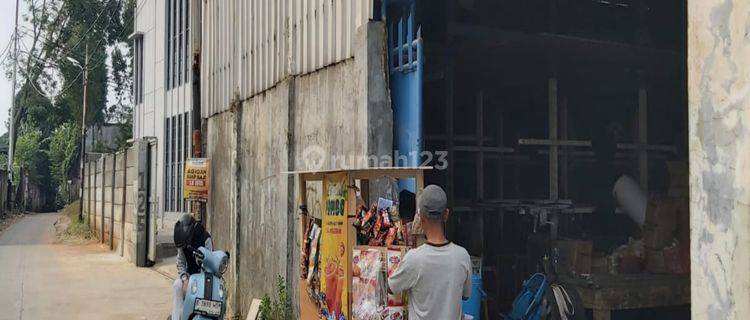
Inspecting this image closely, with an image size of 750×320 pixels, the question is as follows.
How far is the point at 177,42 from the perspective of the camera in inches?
973

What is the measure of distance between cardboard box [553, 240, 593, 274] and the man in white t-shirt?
3.95 m

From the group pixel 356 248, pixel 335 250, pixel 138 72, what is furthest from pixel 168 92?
pixel 356 248

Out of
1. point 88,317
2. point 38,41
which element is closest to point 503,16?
point 88,317

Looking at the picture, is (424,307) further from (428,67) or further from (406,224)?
(428,67)

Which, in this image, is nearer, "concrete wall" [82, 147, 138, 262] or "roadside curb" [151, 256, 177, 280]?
"roadside curb" [151, 256, 177, 280]

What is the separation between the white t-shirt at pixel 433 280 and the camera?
352cm

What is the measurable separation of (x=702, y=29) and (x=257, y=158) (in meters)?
6.59

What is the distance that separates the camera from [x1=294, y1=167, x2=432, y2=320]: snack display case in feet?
13.7

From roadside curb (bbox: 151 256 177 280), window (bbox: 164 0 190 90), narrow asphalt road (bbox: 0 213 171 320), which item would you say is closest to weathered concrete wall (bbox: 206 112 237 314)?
narrow asphalt road (bbox: 0 213 171 320)

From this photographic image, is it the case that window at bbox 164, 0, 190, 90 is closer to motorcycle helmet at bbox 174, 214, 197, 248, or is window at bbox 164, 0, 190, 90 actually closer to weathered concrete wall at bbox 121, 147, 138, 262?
weathered concrete wall at bbox 121, 147, 138, 262

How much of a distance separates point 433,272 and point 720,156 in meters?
1.51

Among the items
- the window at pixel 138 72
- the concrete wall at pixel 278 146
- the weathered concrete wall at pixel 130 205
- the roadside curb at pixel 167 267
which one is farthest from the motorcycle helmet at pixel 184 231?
the window at pixel 138 72

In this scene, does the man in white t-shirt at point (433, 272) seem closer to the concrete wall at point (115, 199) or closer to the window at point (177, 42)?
the concrete wall at point (115, 199)

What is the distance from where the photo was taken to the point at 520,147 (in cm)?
836
